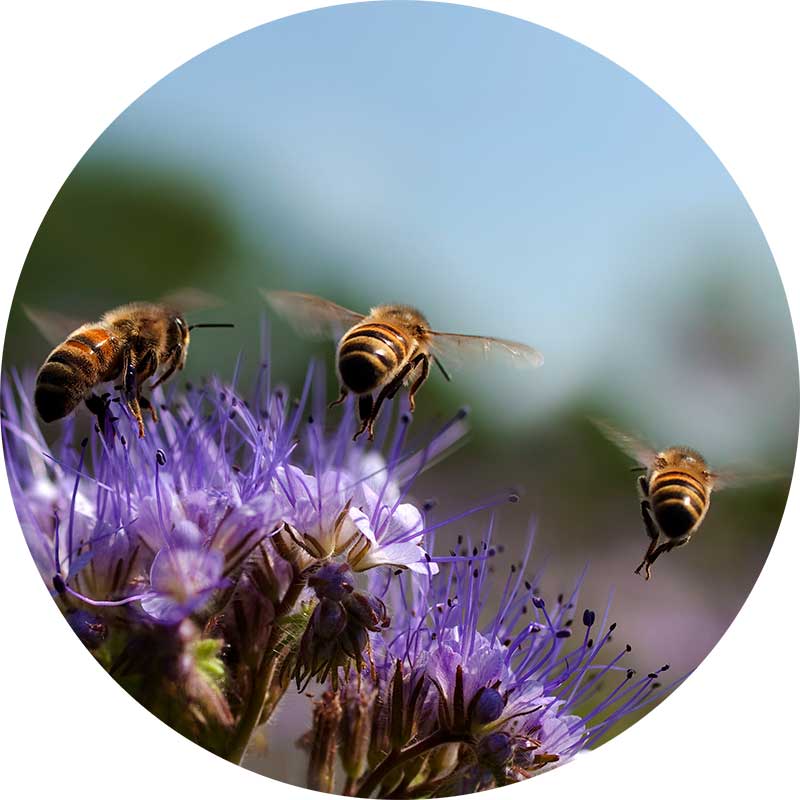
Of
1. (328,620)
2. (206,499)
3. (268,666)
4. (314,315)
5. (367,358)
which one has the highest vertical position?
(314,315)

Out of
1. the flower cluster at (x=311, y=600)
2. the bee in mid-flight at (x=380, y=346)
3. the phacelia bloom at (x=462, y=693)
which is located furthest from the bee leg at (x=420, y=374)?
the phacelia bloom at (x=462, y=693)

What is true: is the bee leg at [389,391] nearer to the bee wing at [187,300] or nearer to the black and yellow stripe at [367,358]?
the black and yellow stripe at [367,358]

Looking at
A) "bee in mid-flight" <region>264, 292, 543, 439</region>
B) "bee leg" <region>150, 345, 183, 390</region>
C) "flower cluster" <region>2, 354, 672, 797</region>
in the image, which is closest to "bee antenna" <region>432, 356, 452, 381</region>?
"bee in mid-flight" <region>264, 292, 543, 439</region>

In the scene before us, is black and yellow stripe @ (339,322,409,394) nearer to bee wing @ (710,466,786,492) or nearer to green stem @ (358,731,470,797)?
green stem @ (358,731,470,797)

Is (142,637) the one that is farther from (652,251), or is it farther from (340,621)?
(652,251)

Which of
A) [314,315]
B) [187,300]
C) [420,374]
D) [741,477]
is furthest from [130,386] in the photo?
[741,477]

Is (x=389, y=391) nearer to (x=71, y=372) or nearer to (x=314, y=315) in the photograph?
(x=314, y=315)

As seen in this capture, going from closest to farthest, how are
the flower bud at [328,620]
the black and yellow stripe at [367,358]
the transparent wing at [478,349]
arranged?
the flower bud at [328,620]
the black and yellow stripe at [367,358]
the transparent wing at [478,349]
